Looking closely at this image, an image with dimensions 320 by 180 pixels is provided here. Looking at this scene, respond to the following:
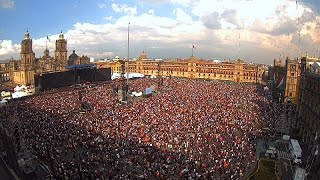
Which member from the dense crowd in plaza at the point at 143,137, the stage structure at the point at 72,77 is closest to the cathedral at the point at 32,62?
the stage structure at the point at 72,77

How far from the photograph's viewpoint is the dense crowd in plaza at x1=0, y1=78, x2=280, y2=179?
23703mm

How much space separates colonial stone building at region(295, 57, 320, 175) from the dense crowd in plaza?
11.6 ft

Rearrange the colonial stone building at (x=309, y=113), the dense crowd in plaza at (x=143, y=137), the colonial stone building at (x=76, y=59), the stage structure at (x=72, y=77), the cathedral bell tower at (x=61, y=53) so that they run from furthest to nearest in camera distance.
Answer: the colonial stone building at (x=76, y=59), the cathedral bell tower at (x=61, y=53), the stage structure at (x=72, y=77), the colonial stone building at (x=309, y=113), the dense crowd in plaza at (x=143, y=137)

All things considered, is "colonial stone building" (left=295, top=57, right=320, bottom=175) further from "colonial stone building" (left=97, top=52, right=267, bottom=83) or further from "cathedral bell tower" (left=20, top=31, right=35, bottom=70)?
"cathedral bell tower" (left=20, top=31, right=35, bottom=70)

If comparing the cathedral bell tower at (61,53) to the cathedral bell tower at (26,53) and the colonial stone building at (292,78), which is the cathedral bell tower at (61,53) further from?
the colonial stone building at (292,78)

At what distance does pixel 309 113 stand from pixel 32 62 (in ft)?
273

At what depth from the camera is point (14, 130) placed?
2708 cm

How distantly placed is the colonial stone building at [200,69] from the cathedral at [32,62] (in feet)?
45.3

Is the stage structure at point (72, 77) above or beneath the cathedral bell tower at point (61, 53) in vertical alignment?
beneath

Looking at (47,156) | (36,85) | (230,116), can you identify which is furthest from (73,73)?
(47,156)

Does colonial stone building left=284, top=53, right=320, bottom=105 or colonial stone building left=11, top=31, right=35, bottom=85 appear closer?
colonial stone building left=284, top=53, right=320, bottom=105

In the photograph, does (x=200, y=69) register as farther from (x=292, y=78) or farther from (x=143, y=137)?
(x=143, y=137)

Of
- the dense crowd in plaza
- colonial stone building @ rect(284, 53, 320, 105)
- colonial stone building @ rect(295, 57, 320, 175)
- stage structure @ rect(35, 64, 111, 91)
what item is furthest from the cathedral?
colonial stone building @ rect(295, 57, 320, 175)

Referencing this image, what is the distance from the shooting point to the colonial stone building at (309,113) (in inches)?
1116
